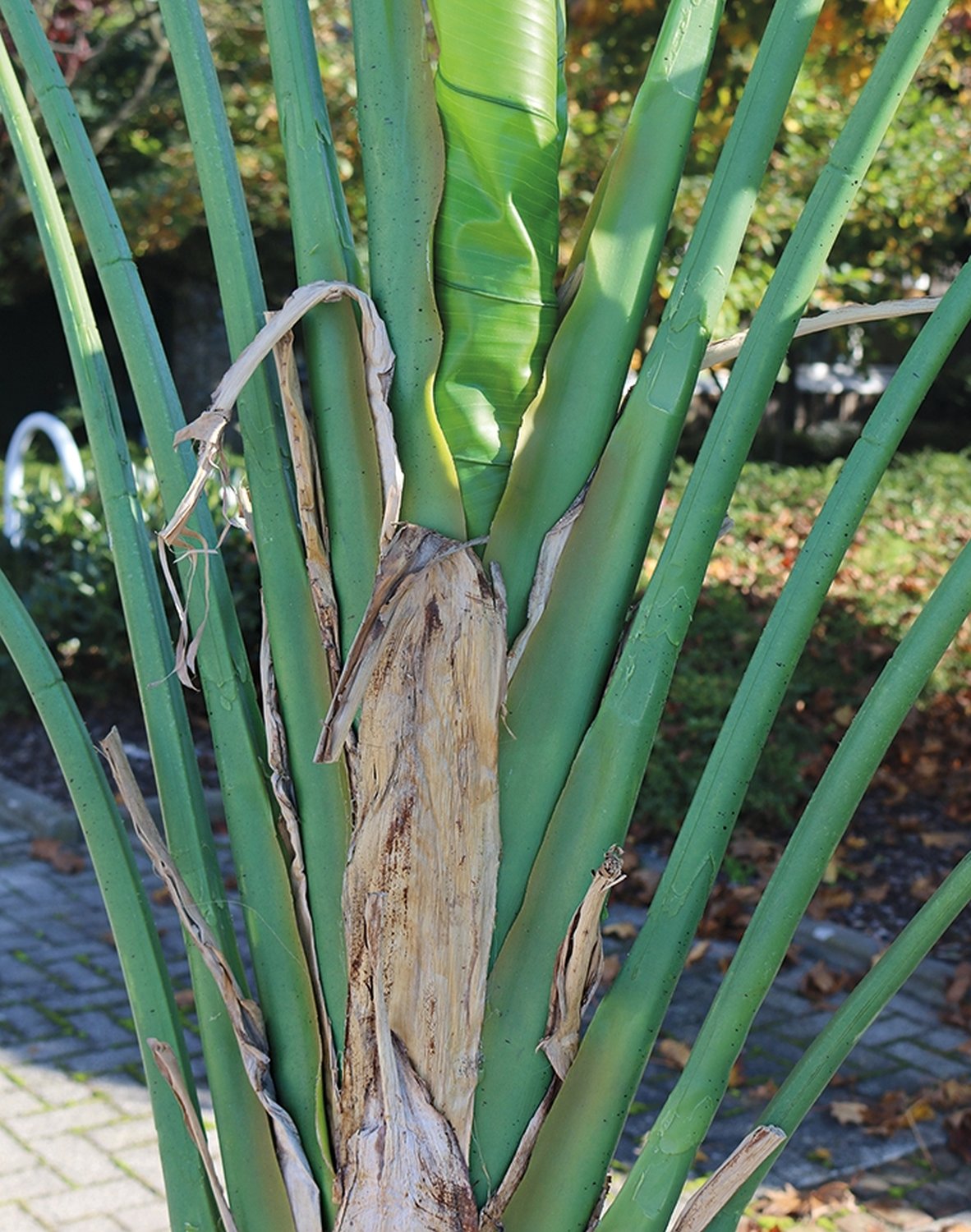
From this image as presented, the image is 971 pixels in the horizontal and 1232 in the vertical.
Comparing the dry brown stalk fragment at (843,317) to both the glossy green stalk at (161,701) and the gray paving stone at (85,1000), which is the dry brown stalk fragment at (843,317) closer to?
the glossy green stalk at (161,701)

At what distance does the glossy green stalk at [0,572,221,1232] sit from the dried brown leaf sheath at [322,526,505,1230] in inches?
7.1

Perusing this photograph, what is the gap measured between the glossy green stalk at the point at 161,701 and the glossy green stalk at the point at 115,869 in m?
0.03

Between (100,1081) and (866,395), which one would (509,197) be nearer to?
(100,1081)

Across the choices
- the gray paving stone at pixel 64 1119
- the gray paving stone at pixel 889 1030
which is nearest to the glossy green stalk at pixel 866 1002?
the gray paving stone at pixel 64 1119

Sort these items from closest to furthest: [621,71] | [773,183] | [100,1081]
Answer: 1. [100,1081]
2. [621,71]
3. [773,183]

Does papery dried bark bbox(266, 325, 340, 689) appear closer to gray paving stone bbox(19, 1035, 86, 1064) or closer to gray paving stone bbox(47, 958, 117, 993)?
gray paving stone bbox(19, 1035, 86, 1064)

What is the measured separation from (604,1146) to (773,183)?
925cm

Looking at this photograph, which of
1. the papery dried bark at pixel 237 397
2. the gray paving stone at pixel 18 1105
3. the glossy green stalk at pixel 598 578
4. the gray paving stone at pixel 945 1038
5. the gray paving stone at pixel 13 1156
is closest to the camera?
the papery dried bark at pixel 237 397

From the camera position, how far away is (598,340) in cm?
109

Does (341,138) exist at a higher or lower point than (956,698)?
higher

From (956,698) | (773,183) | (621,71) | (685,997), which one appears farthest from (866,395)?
(685,997)

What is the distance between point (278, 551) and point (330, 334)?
17 cm

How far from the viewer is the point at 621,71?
237 inches

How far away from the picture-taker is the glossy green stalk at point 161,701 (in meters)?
1.12
